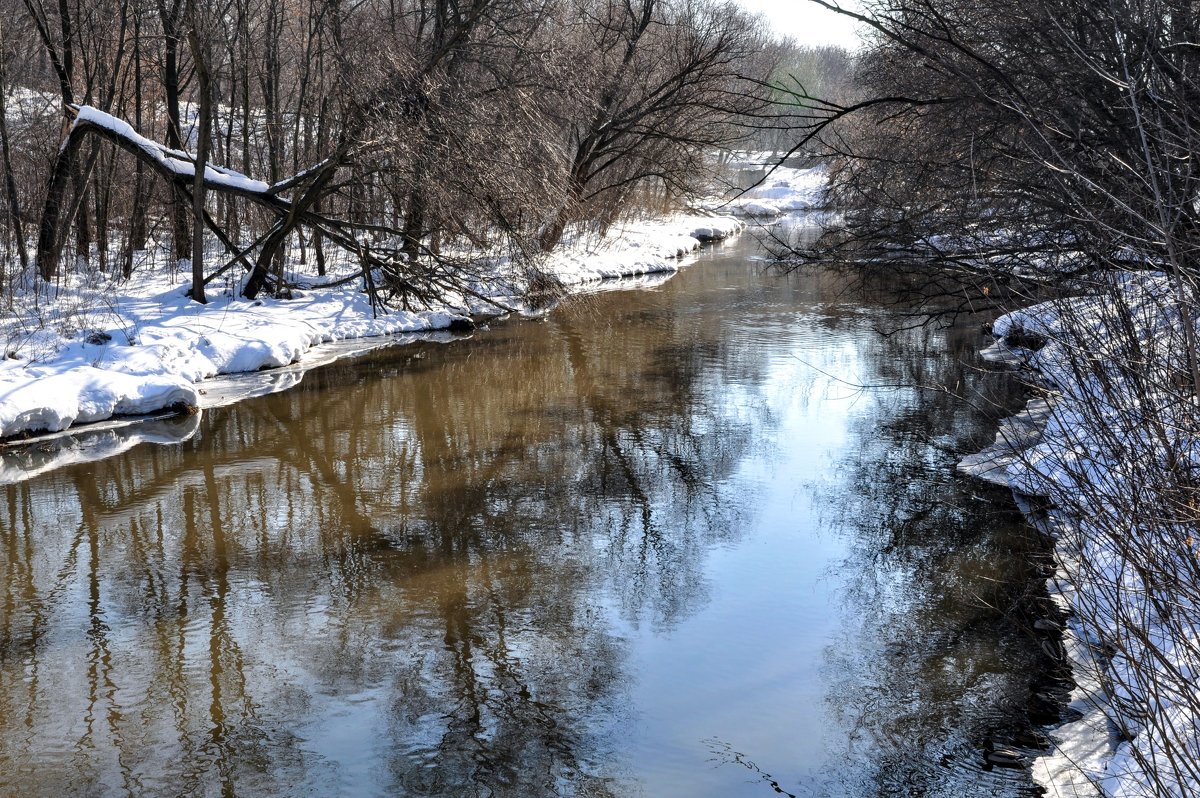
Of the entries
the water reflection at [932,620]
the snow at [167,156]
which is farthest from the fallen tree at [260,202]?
the water reflection at [932,620]

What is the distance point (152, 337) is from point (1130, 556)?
41.0 ft

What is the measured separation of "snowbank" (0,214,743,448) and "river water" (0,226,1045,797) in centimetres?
111

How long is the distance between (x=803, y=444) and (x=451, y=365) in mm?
5825

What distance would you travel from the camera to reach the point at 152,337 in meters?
13.3

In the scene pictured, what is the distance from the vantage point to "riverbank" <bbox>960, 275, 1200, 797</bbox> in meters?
3.07

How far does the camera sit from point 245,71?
18.5 metres

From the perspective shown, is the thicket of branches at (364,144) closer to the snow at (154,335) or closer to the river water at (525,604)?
the snow at (154,335)


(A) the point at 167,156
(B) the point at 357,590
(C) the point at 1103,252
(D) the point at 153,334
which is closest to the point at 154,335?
(D) the point at 153,334

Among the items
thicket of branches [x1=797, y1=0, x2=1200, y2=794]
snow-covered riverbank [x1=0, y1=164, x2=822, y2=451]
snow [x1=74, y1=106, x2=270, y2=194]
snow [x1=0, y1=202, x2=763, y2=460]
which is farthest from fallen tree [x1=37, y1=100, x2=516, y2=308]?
thicket of branches [x1=797, y1=0, x2=1200, y2=794]

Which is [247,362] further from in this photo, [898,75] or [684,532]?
[898,75]

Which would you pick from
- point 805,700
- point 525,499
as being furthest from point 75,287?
point 805,700

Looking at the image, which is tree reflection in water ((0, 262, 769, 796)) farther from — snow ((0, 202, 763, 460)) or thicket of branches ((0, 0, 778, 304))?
thicket of branches ((0, 0, 778, 304))

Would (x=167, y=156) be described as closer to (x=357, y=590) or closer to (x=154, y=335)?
(x=154, y=335)

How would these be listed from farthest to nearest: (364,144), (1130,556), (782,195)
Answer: (782,195) < (364,144) < (1130,556)
